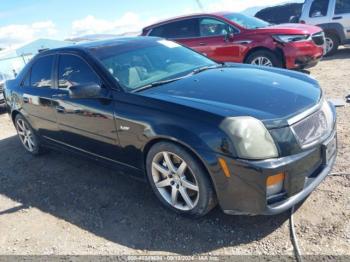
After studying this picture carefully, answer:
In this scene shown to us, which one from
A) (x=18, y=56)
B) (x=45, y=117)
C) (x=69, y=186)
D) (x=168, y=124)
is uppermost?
(x=168, y=124)

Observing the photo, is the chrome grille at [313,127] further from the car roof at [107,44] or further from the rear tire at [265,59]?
the rear tire at [265,59]

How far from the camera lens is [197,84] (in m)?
3.68

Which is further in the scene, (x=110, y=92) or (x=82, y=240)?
(x=110, y=92)

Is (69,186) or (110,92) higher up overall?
(110,92)

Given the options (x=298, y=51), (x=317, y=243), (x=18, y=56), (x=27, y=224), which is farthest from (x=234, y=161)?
(x=18, y=56)

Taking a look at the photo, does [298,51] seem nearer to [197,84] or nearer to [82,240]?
[197,84]

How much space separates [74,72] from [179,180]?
187 centimetres

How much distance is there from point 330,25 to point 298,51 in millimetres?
3721

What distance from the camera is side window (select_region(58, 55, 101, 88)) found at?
4.02 m

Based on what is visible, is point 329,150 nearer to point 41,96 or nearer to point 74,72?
point 74,72

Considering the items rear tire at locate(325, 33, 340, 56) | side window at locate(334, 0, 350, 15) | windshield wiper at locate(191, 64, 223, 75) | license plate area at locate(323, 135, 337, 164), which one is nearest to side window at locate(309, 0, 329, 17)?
side window at locate(334, 0, 350, 15)

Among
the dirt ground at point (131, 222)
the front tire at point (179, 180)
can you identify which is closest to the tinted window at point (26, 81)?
the dirt ground at point (131, 222)

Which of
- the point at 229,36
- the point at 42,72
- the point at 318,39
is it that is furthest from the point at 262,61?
the point at 42,72

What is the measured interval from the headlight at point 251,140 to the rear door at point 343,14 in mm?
9231
